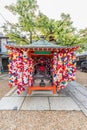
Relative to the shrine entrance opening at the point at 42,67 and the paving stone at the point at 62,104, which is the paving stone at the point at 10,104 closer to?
the paving stone at the point at 62,104

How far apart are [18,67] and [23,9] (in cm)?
835

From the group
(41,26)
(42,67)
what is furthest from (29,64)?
(41,26)

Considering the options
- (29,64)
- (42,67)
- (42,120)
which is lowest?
(42,120)

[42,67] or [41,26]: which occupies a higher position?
[41,26]

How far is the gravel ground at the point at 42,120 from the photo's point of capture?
3615mm

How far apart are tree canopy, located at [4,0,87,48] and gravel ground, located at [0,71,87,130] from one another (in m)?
8.86

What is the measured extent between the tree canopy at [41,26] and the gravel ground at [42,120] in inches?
349

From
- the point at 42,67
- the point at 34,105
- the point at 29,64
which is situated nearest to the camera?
the point at 34,105

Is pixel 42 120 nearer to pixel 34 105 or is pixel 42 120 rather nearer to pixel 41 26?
pixel 34 105

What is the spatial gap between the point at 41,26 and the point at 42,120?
388 inches

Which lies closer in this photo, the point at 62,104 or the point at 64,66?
the point at 62,104

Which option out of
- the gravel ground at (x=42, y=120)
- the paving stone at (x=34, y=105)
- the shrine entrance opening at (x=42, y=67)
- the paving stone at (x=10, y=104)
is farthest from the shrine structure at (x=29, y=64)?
the gravel ground at (x=42, y=120)

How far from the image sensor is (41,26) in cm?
1234

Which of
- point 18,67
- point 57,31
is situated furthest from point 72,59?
point 57,31
